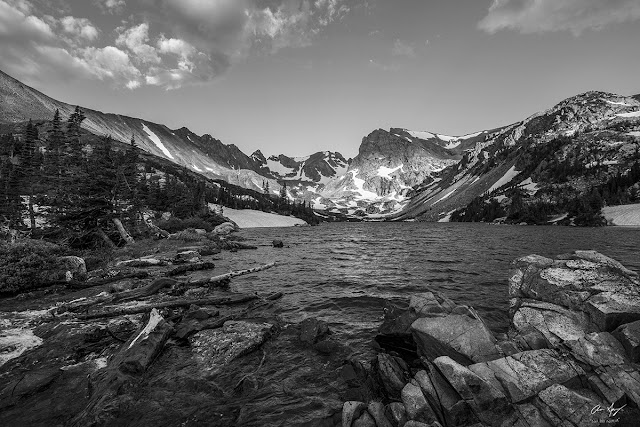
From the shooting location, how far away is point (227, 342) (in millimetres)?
11492

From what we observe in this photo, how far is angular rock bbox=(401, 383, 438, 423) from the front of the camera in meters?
6.44

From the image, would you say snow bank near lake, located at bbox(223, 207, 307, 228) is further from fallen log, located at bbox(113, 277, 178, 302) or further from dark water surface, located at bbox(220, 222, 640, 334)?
fallen log, located at bbox(113, 277, 178, 302)

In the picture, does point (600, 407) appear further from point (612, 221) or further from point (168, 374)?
point (612, 221)

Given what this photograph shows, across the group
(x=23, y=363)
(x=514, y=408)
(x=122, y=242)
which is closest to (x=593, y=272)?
(x=514, y=408)

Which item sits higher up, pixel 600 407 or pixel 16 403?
pixel 600 407

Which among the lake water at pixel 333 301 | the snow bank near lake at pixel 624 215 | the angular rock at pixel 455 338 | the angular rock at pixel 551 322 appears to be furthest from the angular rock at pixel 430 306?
the snow bank near lake at pixel 624 215

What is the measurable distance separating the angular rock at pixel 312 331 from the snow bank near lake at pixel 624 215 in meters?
118

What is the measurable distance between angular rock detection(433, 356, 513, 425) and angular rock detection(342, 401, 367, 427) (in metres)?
2.29

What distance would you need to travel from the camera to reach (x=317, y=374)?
33.1 feet

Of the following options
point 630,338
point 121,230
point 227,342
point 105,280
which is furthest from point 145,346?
point 121,230

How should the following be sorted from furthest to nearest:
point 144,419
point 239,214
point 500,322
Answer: point 239,214, point 500,322, point 144,419

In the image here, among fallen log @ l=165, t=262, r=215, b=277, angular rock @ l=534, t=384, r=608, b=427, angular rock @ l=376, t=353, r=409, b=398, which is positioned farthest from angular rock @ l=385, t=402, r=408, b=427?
fallen log @ l=165, t=262, r=215, b=277

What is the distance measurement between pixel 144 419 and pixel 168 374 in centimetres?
214

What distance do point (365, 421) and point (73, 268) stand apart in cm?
2551
